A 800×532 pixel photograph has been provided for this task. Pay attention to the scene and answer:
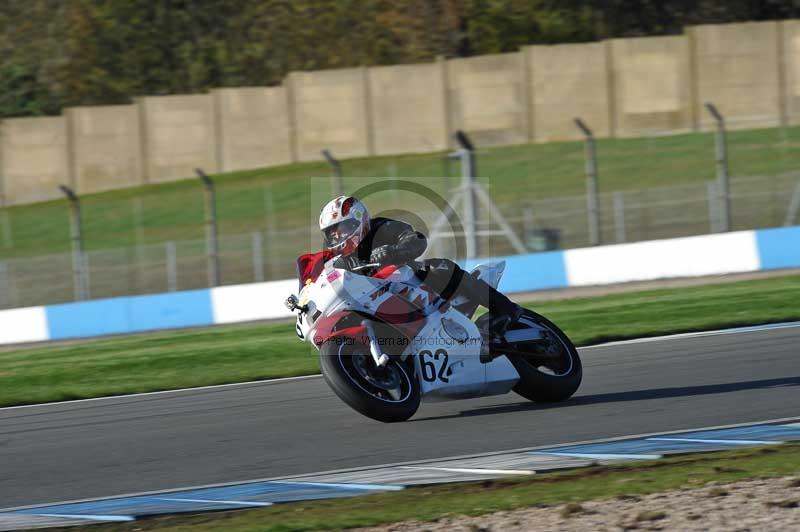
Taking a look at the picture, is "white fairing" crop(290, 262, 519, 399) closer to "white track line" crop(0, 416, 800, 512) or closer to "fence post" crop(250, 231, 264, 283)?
"white track line" crop(0, 416, 800, 512)

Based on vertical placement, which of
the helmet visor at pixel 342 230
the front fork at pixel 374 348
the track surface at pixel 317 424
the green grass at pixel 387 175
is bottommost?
the track surface at pixel 317 424

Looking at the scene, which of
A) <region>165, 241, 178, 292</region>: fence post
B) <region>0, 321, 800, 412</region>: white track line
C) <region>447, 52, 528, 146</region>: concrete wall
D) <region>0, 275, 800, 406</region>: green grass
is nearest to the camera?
<region>0, 321, 800, 412</region>: white track line

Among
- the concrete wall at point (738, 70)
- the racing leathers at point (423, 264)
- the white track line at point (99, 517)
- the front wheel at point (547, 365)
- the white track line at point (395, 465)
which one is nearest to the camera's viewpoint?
the white track line at point (99, 517)

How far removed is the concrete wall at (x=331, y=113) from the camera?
37.8 m

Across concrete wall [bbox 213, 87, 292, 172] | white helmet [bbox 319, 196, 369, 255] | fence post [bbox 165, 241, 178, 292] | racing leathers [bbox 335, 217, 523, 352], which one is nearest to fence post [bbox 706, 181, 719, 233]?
fence post [bbox 165, 241, 178, 292]

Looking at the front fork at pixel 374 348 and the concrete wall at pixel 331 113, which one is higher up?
the concrete wall at pixel 331 113

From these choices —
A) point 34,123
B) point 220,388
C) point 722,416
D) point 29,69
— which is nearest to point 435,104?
point 34,123

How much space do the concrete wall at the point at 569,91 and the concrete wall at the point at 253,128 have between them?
7.81 metres

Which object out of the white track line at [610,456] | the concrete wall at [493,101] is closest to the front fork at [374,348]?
the white track line at [610,456]

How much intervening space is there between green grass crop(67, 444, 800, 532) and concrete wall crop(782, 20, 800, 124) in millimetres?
29621

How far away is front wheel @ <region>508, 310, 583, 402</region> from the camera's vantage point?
29.4 feet

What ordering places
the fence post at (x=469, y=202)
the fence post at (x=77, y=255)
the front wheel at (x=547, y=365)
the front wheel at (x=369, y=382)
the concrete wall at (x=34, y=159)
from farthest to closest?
1. the concrete wall at (x=34, y=159)
2. the fence post at (x=77, y=255)
3. the fence post at (x=469, y=202)
4. the front wheel at (x=547, y=365)
5. the front wheel at (x=369, y=382)

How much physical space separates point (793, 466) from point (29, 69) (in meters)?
47.0

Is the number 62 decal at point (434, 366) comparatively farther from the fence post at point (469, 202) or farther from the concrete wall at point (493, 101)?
the concrete wall at point (493, 101)
